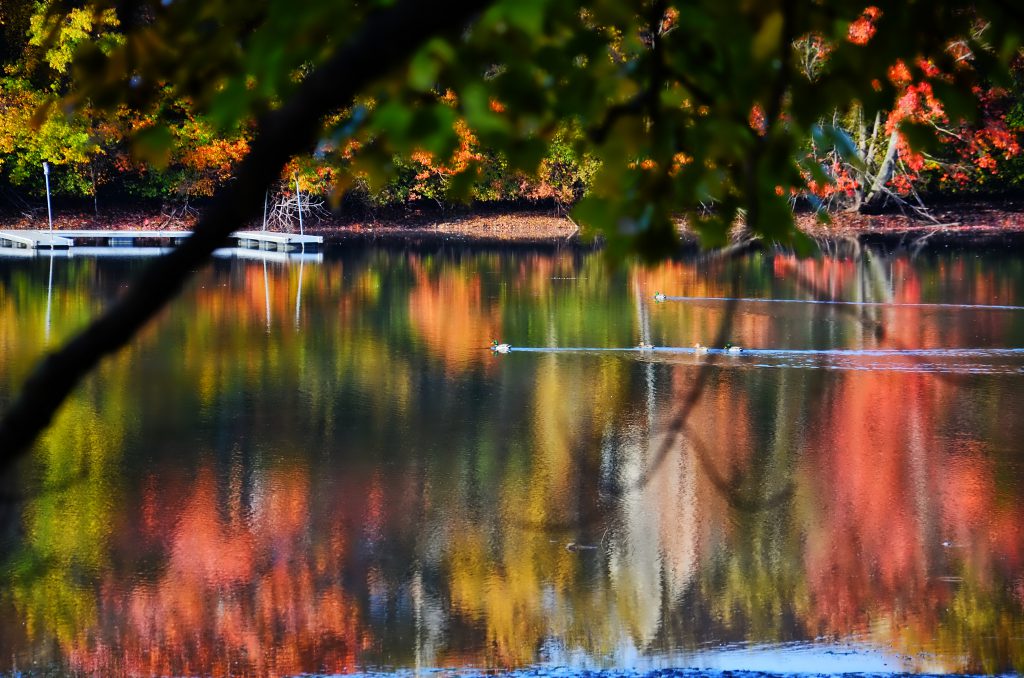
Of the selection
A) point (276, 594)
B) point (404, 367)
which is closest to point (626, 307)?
point (404, 367)

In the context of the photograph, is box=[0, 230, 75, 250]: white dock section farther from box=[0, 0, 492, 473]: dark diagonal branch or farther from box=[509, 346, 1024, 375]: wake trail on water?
box=[0, 0, 492, 473]: dark diagonal branch

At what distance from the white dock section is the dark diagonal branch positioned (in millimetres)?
28724

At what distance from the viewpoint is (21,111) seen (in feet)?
109

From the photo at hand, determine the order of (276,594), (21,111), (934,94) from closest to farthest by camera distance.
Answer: (934,94), (276,594), (21,111)

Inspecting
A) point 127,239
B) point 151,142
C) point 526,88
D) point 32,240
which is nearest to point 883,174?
point 127,239

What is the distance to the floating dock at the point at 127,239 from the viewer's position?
98.0ft

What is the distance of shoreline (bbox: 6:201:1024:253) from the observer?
32.7 m

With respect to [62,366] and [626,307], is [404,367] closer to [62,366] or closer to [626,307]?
[626,307]

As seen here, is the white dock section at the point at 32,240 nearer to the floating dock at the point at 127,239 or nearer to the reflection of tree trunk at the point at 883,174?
the floating dock at the point at 127,239

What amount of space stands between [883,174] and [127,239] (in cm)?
1985

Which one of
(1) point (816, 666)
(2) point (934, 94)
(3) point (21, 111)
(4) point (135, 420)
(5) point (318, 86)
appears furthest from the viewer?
(3) point (21, 111)

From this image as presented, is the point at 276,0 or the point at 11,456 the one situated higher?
the point at 276,0

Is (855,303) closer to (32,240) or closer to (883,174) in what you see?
(883,174)

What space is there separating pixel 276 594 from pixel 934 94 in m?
5.33
